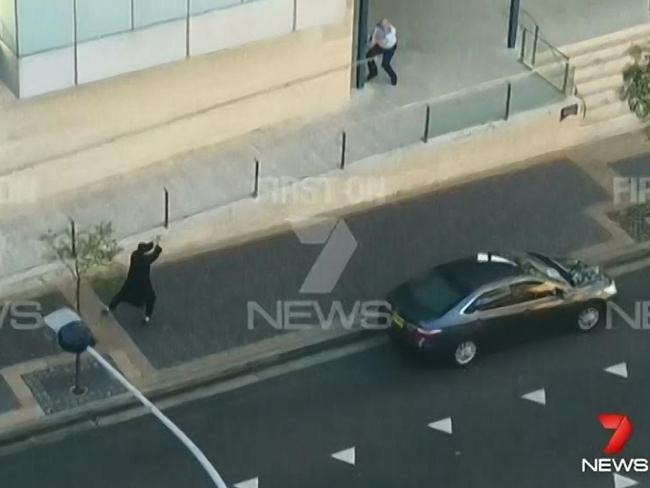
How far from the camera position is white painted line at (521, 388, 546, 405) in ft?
94.1

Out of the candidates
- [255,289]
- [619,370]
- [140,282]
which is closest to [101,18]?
[140,282]

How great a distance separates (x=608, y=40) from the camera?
35.8m

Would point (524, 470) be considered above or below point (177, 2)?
below

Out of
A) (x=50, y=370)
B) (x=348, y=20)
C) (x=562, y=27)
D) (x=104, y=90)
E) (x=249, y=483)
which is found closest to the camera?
(x=249, y=483)

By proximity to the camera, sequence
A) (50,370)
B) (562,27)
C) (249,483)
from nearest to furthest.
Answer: (249,483), (50,370), (562,27)

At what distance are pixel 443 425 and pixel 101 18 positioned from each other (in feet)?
26.5

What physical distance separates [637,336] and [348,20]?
750 centimetres

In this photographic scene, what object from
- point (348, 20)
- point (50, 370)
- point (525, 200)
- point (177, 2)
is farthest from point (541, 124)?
point (50, 370)

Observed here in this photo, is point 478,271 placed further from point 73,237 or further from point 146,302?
point 73,237

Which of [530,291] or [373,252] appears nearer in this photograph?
[530,291]

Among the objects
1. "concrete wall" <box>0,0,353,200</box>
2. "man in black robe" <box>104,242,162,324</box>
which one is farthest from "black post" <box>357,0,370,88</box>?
"man in black robe" <box>104,242,162,324</box>

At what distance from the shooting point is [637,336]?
30234 mm

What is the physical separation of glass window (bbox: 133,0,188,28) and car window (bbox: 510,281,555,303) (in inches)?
266

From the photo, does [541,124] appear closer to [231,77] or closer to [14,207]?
[231,77]
